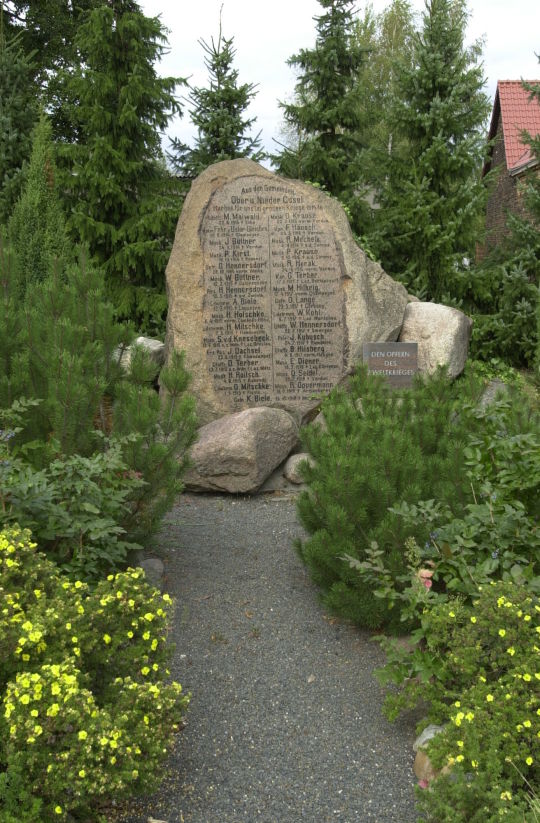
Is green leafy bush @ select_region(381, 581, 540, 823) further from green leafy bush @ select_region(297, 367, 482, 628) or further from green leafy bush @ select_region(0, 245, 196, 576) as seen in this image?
green leafy bush @ select_region(0, 245, 196, 576)

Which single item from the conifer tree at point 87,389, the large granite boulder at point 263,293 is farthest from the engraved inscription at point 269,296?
the conifer tree at point 87,389

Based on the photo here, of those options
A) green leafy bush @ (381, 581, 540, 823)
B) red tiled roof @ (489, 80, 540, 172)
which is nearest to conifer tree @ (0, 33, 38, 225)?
green leafy bush @ (381, 581, 540, 823)

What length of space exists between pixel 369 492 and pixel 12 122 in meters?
10.6

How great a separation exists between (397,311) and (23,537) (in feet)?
18.6

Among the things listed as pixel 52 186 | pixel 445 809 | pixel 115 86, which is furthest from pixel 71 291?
pixel 115 86

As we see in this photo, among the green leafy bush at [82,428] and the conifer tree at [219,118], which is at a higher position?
the conifer tree at [219,118]

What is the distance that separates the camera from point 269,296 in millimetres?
7320

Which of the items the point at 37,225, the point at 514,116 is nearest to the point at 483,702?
the point at 37,225

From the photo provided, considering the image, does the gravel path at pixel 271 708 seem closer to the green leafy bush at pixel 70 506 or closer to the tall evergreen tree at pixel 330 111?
the green leafy bush at pixel 70 506

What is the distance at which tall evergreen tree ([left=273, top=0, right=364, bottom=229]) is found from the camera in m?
11.5

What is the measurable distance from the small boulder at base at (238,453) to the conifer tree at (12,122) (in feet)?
22.9

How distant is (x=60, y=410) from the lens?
3736 mm

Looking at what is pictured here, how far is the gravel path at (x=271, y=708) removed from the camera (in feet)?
8.52

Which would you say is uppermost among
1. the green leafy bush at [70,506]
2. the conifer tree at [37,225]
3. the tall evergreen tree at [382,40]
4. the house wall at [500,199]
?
the tall evergreen tree at [382,40]
